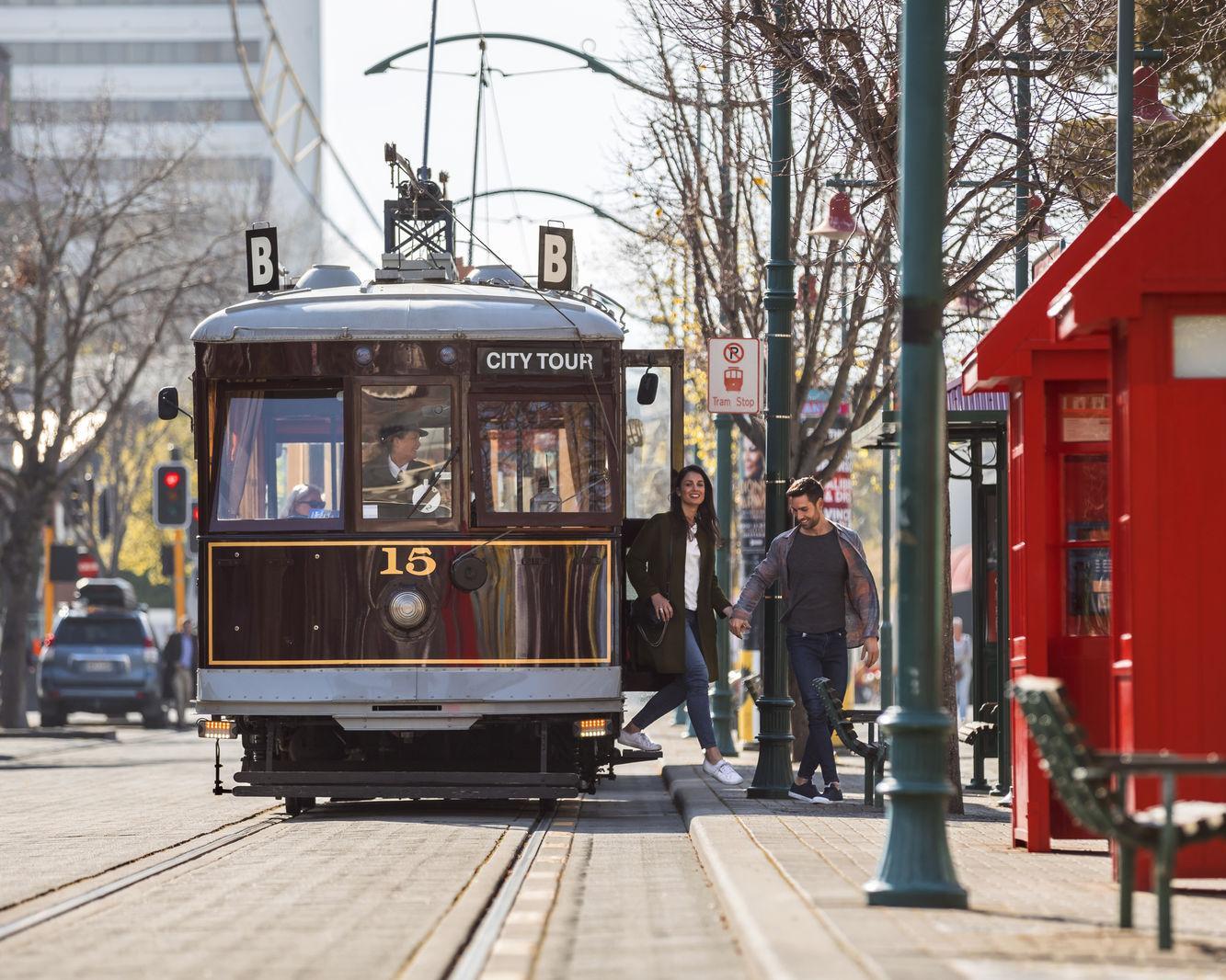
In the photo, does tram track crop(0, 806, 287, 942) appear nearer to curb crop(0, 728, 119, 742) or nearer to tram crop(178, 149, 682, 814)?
tram crop(178, 149, 682, 814)

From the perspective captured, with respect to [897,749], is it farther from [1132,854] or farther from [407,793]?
[407,793]

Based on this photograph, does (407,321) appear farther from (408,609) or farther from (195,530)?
(195,530)

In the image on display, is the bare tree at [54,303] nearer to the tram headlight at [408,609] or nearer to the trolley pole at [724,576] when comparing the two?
the trolley pole at [724,576]

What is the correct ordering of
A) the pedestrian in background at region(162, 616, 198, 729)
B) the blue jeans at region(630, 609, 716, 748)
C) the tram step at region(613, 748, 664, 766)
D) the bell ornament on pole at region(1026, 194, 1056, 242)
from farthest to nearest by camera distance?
the pedestrian in background at region(162, 616, 198, 729) → the bell ornament on pole at region(1026, 194, 1056, 242) → the blue jeans at region(630, 609, 716, 748) → the tram step at region(613, 748, 664, 766)

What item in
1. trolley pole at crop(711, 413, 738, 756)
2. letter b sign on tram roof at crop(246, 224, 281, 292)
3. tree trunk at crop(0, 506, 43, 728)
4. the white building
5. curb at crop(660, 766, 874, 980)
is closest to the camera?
curb at crop(660, 766, 874, 980)

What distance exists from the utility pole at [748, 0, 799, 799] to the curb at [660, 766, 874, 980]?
240cm

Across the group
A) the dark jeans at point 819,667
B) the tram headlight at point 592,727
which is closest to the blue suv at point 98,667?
the tram headlight at point 592,727

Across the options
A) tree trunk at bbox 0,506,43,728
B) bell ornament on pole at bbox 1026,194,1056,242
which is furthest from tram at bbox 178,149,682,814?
tree trunk at bbox 0,506,43,728

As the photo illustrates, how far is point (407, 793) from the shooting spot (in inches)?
635

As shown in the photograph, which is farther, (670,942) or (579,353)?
(579,353)

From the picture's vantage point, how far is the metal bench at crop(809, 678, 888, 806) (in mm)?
15797

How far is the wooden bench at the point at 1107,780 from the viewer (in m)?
8.33

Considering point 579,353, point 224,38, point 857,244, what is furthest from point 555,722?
point 224,38

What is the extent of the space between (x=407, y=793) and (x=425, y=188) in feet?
17.1
